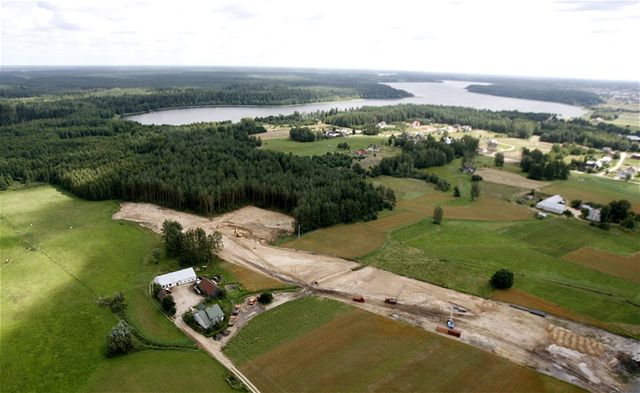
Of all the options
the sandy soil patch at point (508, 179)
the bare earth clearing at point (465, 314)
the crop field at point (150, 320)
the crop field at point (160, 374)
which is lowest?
the crop field at point (160, 374)

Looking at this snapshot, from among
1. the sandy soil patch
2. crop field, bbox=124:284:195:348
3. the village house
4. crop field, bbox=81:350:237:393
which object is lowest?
crop field, bbox=81:350:237:393

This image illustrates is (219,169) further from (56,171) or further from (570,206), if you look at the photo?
(570,206)

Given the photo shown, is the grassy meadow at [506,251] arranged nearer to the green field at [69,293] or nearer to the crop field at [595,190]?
the crop field at [595,190]

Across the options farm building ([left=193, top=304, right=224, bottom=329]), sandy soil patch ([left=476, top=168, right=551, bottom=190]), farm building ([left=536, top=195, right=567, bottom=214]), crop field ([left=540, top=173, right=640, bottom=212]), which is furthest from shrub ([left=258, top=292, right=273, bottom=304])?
sandy soil patch ([left=476, top=168, right=551, bottom=190])

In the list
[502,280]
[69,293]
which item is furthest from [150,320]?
[502,280]

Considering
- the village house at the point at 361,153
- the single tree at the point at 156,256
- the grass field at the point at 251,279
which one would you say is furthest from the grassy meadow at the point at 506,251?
the village house at the point at 361,153

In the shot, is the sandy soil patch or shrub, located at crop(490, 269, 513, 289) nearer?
shrub, located at crop(490, 269, 513, 289)

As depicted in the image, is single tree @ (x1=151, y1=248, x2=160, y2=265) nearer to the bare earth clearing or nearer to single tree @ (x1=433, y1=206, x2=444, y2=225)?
the bare earth clearing
